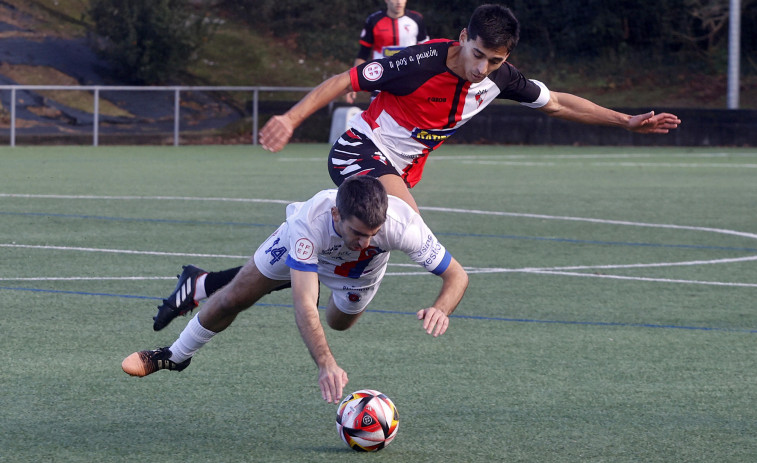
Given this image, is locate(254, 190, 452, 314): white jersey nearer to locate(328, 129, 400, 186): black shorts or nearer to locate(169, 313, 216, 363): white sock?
locate(169, 313, 216, 363): white sock

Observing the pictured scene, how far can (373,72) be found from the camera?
6.83 m

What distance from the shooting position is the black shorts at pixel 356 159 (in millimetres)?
7004

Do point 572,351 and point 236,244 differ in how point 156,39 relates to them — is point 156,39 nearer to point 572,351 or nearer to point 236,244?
point 236,244

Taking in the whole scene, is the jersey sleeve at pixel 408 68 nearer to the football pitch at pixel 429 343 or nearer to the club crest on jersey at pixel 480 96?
the club crest on jersey at pixel 480 96

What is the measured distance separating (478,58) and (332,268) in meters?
1.49

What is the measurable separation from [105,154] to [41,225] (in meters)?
12.8

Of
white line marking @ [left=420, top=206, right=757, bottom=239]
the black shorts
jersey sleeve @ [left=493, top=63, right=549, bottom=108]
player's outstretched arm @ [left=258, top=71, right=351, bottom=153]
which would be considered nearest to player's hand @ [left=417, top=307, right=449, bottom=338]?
player's outstretched arm @ [left=258, top=71, right=351, bottom=153]

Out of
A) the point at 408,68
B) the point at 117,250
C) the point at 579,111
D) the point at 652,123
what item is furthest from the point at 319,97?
the point at 117,250

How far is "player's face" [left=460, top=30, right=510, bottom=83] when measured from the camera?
21.3 feet

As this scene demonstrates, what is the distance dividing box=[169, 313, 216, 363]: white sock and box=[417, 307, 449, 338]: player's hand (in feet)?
4.95

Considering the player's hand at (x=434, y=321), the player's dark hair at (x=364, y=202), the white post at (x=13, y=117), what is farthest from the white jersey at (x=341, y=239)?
the white post at (x=13, y=117)

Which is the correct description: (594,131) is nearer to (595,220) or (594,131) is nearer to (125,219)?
(595,220)

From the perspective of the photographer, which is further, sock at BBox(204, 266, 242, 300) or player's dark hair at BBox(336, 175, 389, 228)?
sock at BBox(204, 266, 242, 300)

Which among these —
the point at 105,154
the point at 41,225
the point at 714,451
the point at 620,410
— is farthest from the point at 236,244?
the point at 105,154
